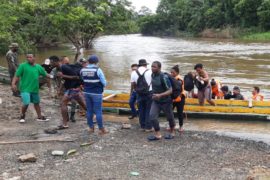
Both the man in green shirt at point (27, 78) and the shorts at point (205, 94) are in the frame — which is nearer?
the man in green shirt at point (27, 78)

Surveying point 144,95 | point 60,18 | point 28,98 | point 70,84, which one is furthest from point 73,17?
point 144,95

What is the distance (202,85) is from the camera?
10.1 metres

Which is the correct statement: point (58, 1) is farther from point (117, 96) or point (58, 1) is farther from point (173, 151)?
point (173, 151)

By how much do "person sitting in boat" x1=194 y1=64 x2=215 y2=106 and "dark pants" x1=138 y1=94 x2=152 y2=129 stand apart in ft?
6.14

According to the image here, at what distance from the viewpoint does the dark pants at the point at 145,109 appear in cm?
844

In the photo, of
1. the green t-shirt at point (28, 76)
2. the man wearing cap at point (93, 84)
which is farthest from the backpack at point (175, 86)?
the green t-shirt at point (28, 76)

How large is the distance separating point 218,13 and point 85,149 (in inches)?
2675

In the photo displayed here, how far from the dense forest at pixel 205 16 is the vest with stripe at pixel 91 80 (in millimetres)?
55830

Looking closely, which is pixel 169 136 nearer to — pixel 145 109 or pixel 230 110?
pixel 145 109

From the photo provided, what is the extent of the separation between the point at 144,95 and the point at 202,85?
2234mm

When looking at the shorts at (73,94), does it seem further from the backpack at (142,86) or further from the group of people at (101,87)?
the backpack at (142,86)

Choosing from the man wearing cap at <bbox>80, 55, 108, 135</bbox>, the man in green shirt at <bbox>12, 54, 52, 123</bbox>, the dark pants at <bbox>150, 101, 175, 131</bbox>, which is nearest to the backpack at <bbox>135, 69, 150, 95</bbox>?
the dark pants at <bbox>150, 101, 175, 131</bbox>

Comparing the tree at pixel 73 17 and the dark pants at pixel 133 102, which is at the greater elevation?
the tree at pixel 73 17

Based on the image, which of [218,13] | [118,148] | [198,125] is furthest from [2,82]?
[218,13]
